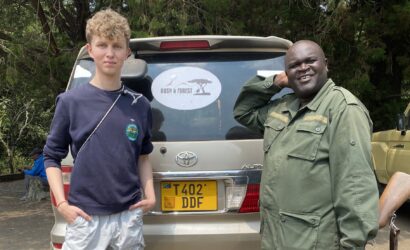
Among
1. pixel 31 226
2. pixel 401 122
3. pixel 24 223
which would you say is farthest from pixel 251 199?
pixel 24 223

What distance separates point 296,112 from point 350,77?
19.7ft

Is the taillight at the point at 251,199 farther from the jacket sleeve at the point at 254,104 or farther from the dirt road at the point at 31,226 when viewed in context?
the dirt road at the point at 31,226

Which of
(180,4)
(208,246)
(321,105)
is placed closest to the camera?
(321,105)

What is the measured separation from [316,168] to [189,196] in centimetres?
105

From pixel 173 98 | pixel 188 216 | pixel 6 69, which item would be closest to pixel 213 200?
pixel 188 216

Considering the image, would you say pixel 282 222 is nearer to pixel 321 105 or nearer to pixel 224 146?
pixel 321 105

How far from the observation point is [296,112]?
8.29 feet

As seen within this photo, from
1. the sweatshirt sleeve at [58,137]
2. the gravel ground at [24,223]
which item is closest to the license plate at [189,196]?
the sweatshirt sleeve at [58,137]

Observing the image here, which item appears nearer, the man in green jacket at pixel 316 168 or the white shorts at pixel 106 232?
the man in green jacket at pixel 316 168

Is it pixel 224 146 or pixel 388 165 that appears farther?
pixel 388 165

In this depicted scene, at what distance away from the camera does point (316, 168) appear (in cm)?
235

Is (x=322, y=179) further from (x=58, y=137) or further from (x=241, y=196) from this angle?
(x=58, y=137)

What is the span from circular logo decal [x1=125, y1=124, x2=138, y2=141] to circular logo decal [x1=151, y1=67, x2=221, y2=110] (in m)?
0.69

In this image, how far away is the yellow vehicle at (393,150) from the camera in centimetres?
684
